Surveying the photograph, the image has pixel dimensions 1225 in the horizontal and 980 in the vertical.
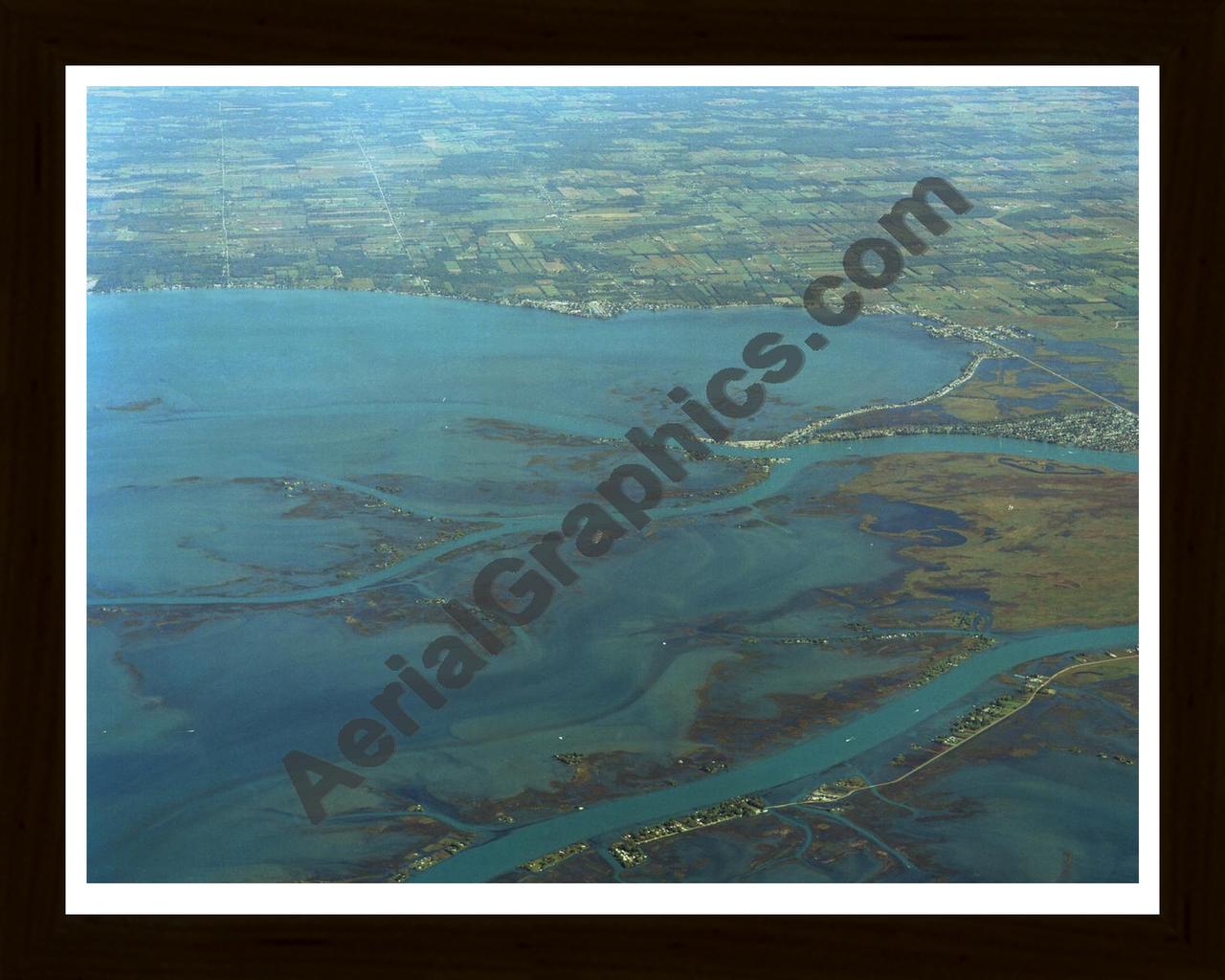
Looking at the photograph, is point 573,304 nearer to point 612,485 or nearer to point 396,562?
point 612,485

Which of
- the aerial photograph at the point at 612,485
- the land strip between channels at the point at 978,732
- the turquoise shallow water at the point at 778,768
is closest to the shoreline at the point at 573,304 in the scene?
the aerial photograph at the point at 612,485

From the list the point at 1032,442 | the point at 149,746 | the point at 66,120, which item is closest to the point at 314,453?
the point at 149,746

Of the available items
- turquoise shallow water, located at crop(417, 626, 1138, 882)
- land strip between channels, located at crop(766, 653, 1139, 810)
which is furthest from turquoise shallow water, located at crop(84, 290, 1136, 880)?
land strip between channels, located at crop(766, 653, 1139, 810)

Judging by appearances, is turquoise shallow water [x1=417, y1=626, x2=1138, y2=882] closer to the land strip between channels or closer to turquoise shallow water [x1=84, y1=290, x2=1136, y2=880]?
turquoise shallow water [x1=84, y1=290, x2=1136, y2=880]

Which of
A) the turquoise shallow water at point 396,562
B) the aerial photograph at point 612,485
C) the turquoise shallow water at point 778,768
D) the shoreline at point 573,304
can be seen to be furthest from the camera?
the shoreline at point 573,304

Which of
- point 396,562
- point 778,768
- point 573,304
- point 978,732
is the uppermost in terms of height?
point 573,304

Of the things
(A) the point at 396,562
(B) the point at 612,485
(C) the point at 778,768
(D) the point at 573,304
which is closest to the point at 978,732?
(C) the point at 778,768

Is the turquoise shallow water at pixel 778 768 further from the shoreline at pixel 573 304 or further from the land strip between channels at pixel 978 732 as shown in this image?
the shoreline at pixel 573 304
